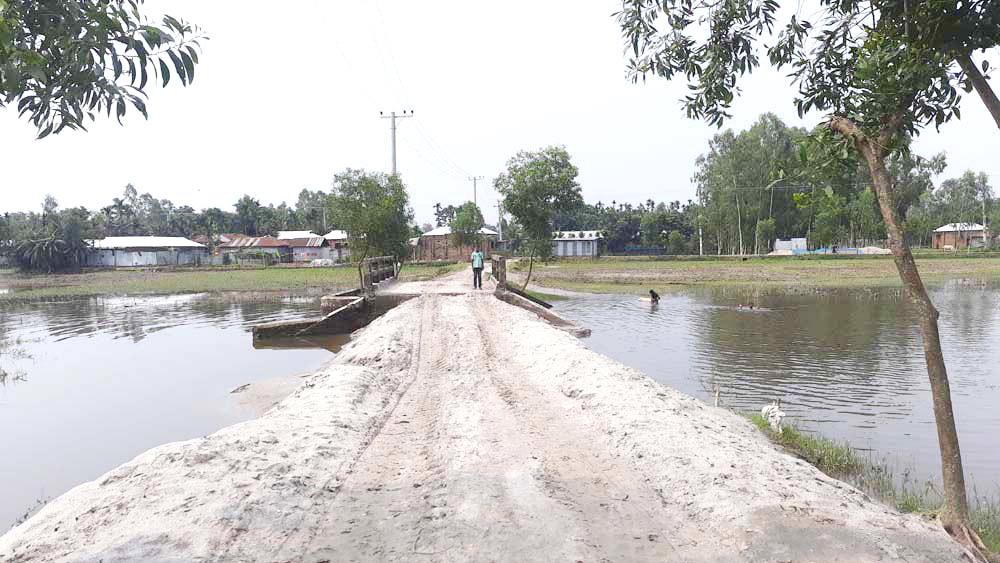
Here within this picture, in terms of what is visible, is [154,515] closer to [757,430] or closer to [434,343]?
[757,430]

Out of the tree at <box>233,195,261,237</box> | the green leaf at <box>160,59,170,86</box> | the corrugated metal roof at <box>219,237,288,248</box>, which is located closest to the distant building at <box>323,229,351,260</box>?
the corrugated metal roof at <box>219,237,288,248</box>

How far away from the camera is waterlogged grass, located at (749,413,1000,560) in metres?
5.56

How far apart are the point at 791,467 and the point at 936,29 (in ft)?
11.8

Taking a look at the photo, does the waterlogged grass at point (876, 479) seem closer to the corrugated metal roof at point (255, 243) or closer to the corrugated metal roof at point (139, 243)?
the corrugated metal roof at point (139, 243)

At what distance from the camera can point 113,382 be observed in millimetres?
13953

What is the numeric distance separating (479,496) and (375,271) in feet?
70.0

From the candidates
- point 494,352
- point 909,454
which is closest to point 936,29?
point 909,454

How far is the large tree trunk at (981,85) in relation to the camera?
4016mm

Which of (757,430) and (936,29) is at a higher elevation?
(936,29)

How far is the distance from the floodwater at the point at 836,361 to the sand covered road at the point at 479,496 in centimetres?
233

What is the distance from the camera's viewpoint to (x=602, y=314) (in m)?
24.5

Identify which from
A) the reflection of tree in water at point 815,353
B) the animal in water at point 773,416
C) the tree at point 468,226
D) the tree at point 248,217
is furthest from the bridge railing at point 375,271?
the tree at point 248,217

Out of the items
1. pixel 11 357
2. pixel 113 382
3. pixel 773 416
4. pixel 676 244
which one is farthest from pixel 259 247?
pixel 773 416

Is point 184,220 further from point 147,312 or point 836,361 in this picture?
point 836,361
